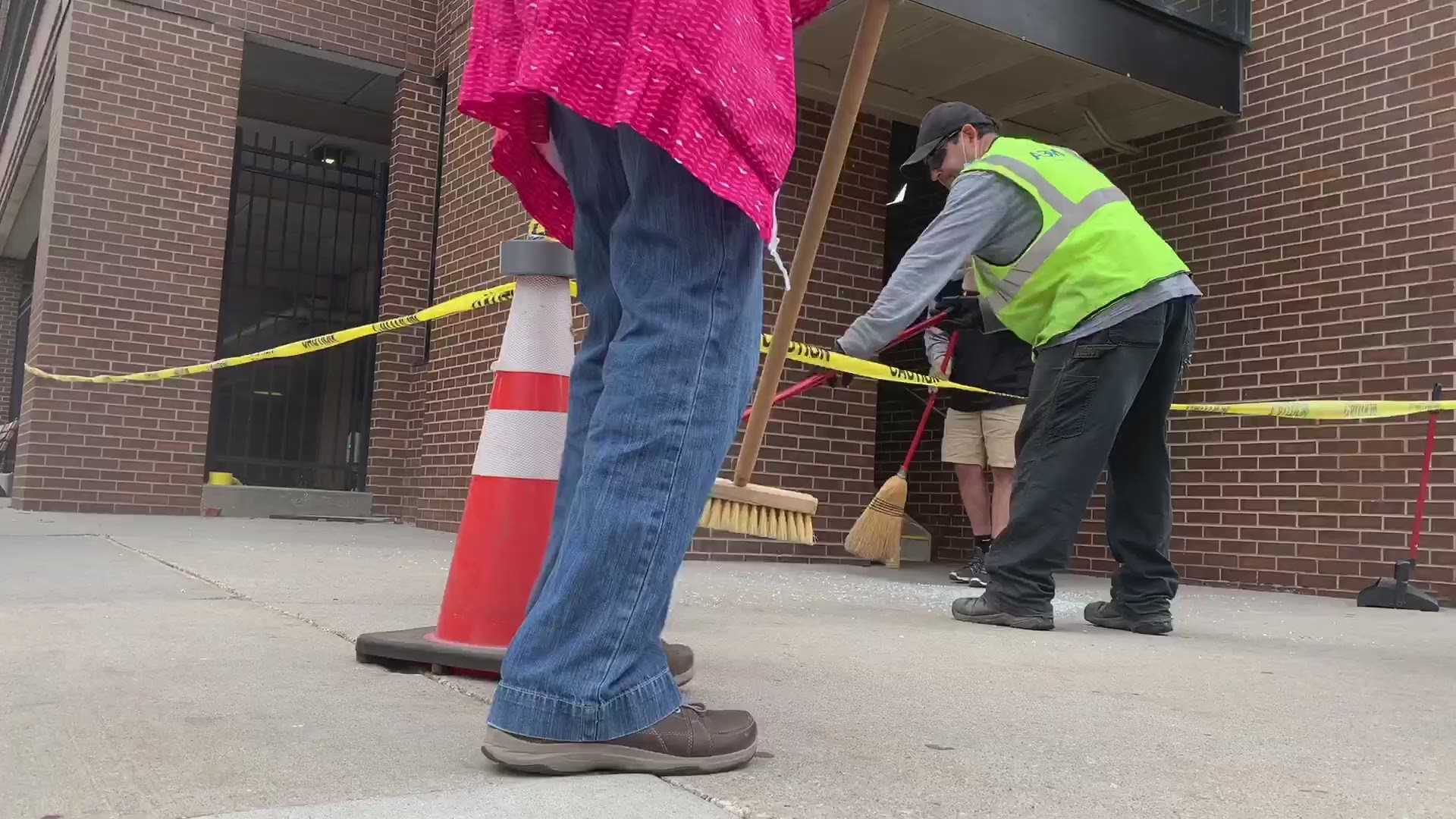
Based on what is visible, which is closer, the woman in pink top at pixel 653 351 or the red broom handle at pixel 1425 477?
the woman in pink top at pixel 653 351

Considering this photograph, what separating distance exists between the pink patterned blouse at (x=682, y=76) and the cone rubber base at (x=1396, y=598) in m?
4.50

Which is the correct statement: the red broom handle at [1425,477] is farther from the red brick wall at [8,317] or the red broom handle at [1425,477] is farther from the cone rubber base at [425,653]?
the red brick wall at [8,317]

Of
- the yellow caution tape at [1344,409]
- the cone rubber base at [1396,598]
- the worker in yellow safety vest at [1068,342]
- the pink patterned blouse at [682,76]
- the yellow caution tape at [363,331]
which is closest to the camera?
the pink patterned blouse at [682,76]

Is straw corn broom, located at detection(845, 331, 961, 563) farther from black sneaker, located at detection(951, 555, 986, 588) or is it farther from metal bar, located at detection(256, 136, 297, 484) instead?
metal bar, located at detection(256, 136, 297, 484)

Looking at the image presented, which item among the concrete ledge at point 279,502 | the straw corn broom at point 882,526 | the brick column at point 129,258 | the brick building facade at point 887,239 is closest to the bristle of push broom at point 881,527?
the straw corn broom at point 882,526

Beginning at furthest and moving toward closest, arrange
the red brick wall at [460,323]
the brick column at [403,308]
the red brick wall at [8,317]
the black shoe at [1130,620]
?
1. the red brick wall at [8,317]
2. the brick column at [403,308]
3. the red brick wall at [460,323]
4. the black shoe at [1130,620]

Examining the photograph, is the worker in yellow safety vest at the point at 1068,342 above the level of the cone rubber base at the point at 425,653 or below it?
above

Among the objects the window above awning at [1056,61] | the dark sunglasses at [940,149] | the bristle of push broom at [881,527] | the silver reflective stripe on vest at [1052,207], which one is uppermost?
the window above awning at [1056,61]

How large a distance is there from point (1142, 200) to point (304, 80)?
778 centimetres

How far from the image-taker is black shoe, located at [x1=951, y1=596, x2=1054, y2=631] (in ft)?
11.6

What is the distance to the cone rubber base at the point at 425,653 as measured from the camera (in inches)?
88.7

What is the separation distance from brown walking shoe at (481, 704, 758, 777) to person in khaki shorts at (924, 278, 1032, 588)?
3841 mm

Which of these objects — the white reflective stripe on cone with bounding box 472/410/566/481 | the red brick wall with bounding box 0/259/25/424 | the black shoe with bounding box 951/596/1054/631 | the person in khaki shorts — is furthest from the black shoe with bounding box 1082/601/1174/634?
the red brick wall with bounding box 0/259/25/424

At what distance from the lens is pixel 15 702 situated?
1909 mm
